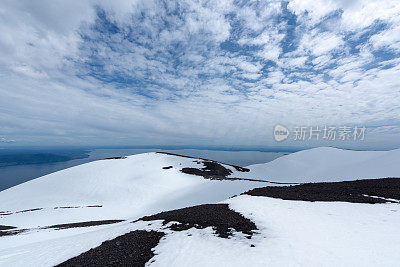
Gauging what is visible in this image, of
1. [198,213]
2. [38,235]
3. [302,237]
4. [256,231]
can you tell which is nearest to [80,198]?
[38,235]

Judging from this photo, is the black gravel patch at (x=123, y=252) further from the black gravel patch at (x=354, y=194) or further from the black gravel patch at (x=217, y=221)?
the black gravel patch at (x=354, y=194)

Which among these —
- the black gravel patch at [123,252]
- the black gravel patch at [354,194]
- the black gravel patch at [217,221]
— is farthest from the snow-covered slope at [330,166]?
the black gravel patch at [123,252]

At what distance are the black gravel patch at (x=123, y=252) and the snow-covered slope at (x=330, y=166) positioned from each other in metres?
42.8

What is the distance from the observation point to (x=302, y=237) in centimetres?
868

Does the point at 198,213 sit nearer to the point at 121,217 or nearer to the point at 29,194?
the point at 121,217

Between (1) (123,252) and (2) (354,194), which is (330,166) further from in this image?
(1) (123,252)

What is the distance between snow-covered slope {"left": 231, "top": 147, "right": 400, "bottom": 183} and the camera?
35.2 meters

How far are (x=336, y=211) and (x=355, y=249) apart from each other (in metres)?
6.42

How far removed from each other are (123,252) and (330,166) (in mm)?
57933

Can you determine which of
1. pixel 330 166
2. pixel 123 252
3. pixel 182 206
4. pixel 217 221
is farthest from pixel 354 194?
pixel 330 166

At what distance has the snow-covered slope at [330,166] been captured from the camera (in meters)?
35.2

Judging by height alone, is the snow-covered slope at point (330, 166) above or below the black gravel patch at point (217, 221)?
above

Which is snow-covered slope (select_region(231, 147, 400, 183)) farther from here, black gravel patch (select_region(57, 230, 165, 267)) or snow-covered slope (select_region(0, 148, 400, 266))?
black gravel patch (select_region(57, 230, 165, 267))

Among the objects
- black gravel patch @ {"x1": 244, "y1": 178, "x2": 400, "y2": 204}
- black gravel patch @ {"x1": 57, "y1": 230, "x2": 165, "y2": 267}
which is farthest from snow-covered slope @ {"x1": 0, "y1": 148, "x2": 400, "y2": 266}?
black gravel patch @ {"x1": 244, "y1": 178, "x2": 400, "y2": 204}
